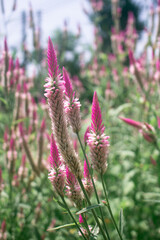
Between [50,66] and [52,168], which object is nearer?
[50,66]

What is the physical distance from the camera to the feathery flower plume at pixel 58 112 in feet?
2.47

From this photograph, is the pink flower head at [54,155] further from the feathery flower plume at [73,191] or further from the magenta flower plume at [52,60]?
the magenta flower plume at [52,60]

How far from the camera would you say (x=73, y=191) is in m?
0.87

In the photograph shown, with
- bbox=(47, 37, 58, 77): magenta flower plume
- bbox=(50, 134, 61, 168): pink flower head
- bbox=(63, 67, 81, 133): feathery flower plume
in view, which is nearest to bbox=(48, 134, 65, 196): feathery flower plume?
bbox=(50, 134, 61, 168): pink flower head

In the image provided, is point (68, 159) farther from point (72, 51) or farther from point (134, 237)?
point (72, 51)

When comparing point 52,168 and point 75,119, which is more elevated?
point 75,119

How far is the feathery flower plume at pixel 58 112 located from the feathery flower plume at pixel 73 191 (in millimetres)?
92

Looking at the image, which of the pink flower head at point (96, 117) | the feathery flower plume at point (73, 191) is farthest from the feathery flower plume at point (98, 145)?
the feathery flower plume at point (73, 191)

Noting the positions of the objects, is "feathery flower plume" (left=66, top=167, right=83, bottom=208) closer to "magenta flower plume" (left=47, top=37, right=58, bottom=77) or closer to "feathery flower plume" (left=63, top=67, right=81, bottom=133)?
"feathery flower plume" (left=63, top=67, right=81, bottom=133)

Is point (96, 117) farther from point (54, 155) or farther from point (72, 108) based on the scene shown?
point (54, 155)

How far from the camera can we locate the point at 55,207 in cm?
265

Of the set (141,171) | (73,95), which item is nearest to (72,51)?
(141,171)

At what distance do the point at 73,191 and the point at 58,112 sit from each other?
0.32 m

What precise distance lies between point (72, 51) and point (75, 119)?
79.0 ft
